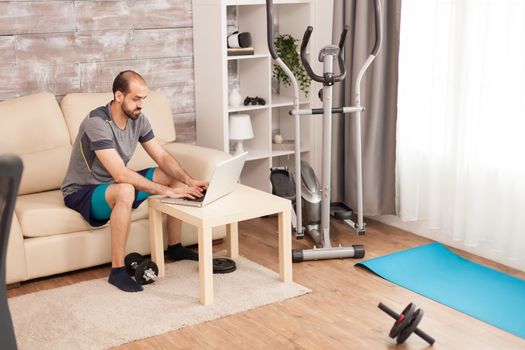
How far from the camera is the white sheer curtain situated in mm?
3955

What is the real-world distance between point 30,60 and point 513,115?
8.85 feet

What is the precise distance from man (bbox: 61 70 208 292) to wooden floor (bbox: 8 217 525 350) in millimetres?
362

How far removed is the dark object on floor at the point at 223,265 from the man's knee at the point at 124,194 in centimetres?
57

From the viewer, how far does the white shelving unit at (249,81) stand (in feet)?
15.8

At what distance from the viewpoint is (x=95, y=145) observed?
3.82m

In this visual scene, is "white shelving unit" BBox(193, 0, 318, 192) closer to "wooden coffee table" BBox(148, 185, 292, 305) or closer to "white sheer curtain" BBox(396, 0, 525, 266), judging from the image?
"white sheer curtain" BBox(396, 0, 525, 266)

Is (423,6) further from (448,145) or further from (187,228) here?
(187,228)

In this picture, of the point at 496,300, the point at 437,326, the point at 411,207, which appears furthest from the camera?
the point at 411,207

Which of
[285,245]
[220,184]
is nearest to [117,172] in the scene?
[220,184]

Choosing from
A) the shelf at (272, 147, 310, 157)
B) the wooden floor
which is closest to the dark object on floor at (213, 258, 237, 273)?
the wooden floor

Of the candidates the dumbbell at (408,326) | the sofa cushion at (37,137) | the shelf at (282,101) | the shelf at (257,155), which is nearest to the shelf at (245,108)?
the shelf at (282,101)

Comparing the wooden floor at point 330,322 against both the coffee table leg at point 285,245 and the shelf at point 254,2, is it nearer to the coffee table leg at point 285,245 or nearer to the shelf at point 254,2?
the coffee table leg at point 285,245

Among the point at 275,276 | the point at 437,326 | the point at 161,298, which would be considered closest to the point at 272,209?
the point at 275,276

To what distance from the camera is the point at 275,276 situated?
3.98m
